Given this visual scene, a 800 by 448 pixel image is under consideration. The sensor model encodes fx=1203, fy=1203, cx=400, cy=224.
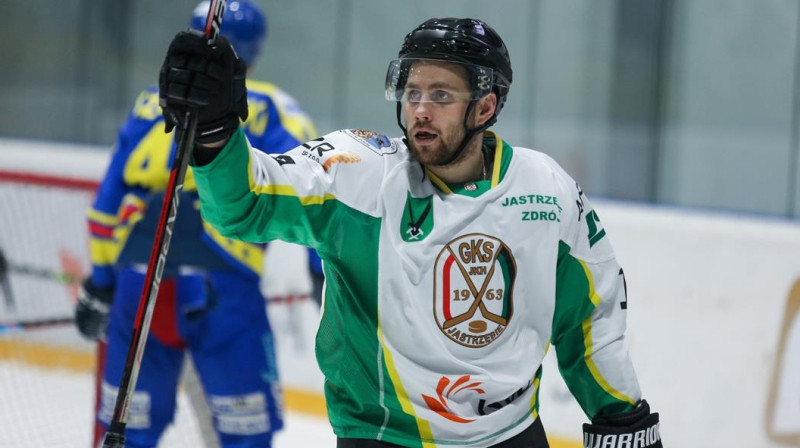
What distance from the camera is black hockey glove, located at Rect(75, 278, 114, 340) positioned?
3.16 m

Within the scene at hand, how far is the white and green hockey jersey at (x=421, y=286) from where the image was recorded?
177 centimetres

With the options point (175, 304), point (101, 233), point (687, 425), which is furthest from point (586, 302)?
point (687, 425)

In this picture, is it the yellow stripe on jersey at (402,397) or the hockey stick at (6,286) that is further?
the hockey stick at (6,286)

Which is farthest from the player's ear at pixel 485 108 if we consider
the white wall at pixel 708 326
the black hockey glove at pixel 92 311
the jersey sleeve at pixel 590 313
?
the white wall at pixel 708 326

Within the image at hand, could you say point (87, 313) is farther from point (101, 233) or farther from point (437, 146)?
point (437, 146)

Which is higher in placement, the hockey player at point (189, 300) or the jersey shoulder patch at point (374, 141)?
the jersey shoulder patch at point (374, 141)

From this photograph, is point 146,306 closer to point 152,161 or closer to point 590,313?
point 590,313

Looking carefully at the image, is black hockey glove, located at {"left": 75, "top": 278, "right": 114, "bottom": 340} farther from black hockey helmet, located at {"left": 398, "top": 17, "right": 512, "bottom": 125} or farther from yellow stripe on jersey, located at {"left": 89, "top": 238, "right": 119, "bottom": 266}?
black hockey helmet, located at {"left": 398, "top": 17, "right": 512, "bottom": 125}

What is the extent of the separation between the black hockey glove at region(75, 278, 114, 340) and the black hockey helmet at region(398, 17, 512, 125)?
1.53 meters

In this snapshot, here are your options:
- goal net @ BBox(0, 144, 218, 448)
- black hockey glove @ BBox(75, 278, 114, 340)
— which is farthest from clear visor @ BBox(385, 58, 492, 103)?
goal net @ BBox(0, 144, 218, 448)

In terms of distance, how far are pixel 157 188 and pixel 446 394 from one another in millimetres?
1324

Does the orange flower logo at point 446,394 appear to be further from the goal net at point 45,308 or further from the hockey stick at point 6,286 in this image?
the hockey stick at point 6,286

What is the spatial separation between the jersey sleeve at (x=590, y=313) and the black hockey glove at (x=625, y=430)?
16 millimetres

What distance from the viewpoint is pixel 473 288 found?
5.83 feet
